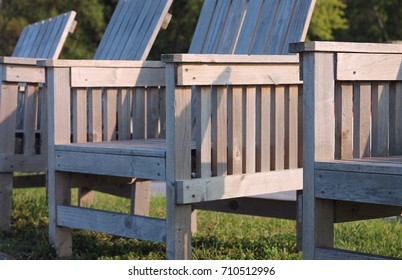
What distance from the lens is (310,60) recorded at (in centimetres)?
343

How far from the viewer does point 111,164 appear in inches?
175

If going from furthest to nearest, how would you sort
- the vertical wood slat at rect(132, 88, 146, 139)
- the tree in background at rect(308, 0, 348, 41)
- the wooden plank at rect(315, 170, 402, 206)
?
the tree in background at rect(308, 0, 348, 41), the vertical wood slat at rect(132, 88, 146, 139), the wooden plank at rect(315, 170, 402, 206)

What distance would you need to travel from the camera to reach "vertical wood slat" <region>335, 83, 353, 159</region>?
3580mm

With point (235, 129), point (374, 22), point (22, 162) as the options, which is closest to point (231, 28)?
point (235, 129)

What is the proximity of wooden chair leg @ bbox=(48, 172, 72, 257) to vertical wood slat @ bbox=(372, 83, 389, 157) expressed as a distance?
1880 mm

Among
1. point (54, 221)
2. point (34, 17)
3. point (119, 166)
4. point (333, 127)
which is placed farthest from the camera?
point (34, 17)

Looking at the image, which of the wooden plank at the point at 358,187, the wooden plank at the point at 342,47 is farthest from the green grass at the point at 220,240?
the wooden plank at the point at 342,47

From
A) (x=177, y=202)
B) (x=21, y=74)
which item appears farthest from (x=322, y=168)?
(x=21, y=74)

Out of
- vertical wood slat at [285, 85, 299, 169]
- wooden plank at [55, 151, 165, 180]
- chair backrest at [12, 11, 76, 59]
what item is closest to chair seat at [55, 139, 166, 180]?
wooden plank at [55, 151, 165, 180]

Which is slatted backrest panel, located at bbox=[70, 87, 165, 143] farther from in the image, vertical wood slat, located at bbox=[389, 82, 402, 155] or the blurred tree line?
the blurred tree line

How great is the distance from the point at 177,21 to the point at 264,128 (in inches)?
892
